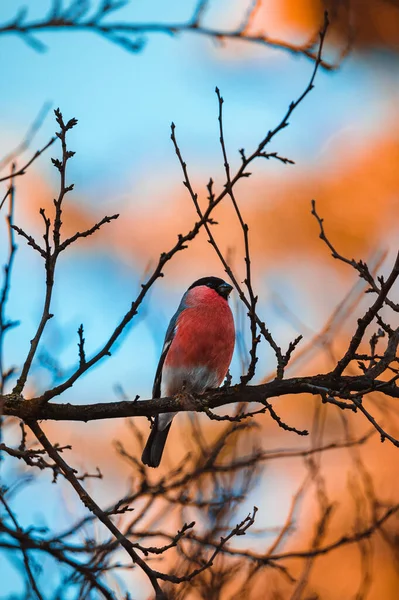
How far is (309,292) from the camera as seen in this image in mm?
8852

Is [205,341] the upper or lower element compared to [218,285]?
lower

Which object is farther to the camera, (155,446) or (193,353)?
(155,446)

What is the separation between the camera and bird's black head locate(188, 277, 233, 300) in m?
5.34

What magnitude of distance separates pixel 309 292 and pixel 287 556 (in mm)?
5908

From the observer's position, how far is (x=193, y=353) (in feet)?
15.8

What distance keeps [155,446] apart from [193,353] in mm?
686

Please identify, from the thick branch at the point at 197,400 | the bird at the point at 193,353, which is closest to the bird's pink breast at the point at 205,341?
the bird at the point at 193,353

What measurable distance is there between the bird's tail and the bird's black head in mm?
926

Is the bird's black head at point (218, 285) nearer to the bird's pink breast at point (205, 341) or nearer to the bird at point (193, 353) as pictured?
the bird at point (193, 353)

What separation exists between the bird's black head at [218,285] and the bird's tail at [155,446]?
3.04 feet

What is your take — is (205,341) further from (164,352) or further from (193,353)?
(164,352)

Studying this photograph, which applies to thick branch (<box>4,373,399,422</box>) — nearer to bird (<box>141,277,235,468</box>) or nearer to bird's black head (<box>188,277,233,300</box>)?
bird (<box>141,277,235,468</box>)

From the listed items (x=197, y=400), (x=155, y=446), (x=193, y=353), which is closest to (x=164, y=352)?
(x=193, y=353)

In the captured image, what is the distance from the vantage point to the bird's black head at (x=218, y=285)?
5344mm
